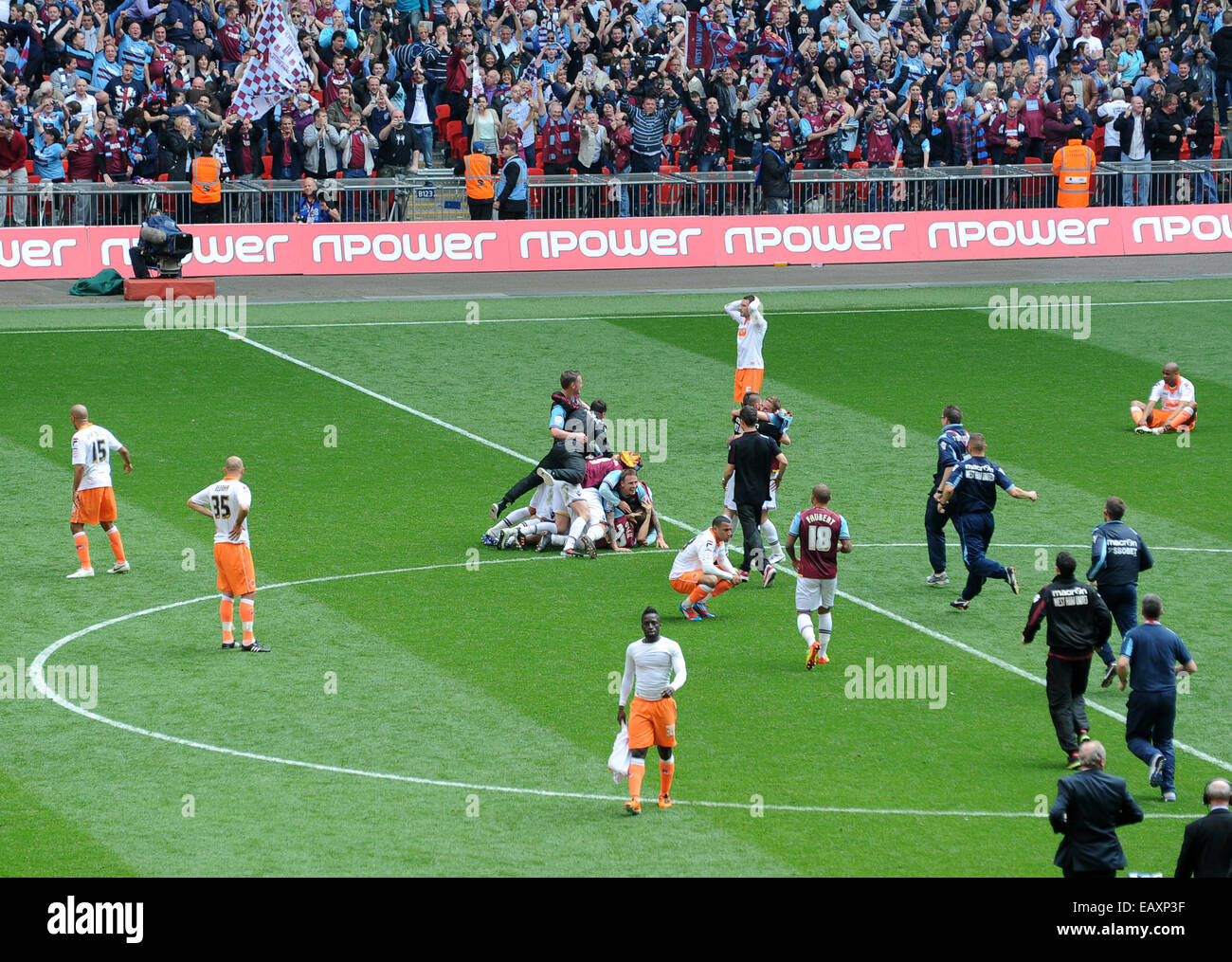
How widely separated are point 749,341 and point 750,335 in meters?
0.11

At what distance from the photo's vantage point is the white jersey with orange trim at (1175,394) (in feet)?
102

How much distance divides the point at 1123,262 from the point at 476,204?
1520cm

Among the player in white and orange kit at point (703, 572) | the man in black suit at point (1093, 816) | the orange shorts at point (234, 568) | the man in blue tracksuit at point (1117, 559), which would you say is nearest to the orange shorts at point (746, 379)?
the player in white and orange kit at point (703, 572)

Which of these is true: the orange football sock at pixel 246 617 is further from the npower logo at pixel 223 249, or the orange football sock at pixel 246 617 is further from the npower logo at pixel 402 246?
the npower logo at pixel 402 246

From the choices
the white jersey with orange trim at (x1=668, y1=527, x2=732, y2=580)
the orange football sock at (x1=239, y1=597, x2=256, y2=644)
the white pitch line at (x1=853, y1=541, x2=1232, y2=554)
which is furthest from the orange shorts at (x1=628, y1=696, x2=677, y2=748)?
the white pitch line at (x1=853, y1=541, x2=1232, y2=554)

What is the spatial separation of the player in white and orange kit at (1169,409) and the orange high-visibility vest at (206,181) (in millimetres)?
19984

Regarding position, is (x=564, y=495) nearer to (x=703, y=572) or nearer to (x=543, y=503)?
(x=543, y=503)

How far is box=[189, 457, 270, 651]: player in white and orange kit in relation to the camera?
20.0 m

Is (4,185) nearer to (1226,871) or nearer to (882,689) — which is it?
(882,689)

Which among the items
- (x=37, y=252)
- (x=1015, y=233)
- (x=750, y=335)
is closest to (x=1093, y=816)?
(x=750, y=335)

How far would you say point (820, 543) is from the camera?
19953 millimetres
